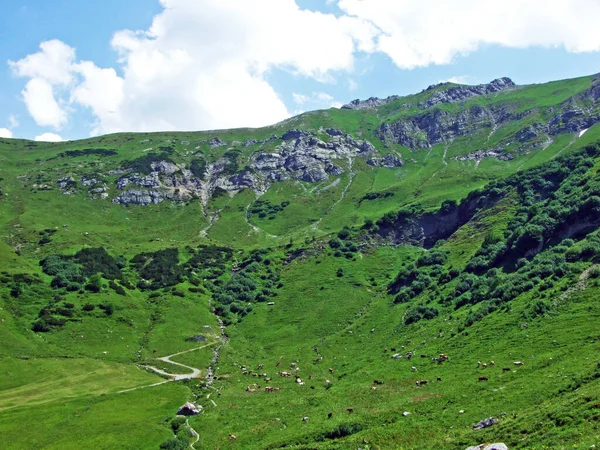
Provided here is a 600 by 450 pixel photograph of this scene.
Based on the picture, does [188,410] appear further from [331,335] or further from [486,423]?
[331,335]

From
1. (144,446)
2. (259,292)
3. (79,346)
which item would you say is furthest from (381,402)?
(259,292)

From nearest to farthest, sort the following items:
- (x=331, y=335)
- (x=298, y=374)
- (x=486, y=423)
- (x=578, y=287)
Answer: (x=486, y=423), (x=578, y=287), (x=298, y=374), (x=331, y=335)

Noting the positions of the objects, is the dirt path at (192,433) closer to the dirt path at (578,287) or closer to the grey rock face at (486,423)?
the grey rock face at (486,423)

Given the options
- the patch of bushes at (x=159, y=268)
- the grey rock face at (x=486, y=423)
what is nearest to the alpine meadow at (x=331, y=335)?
the grey rock face at (x=486, y=423)

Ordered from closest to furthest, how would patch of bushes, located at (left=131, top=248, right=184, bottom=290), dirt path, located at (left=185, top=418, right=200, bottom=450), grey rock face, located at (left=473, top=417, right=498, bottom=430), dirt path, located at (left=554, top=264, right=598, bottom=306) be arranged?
grey rock face, located at (left=473, top=417, right=498, bottom=430)
dirt path, located at (left=185, top=418, right=200, bottom=450)
dirt path, located at (left=554, top=264, right=598, bottom=306)
patch of bushes, located at (left=131, top=248, right=184, bottom=290)

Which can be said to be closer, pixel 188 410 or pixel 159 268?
pixel 188 410

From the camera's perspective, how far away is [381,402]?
5438 centimetres

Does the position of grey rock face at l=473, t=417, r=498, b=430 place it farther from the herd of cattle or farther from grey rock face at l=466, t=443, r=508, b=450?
the herd of cattle

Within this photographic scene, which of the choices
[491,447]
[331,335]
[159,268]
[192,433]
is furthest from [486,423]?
[159,268]

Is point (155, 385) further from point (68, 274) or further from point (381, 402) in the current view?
point (68, 274)

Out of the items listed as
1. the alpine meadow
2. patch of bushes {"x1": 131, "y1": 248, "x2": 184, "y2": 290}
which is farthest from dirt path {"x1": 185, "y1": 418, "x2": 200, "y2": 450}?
patch of bushes {"x1": 131, "y1": 248, "x2": 184, "y2": 290}

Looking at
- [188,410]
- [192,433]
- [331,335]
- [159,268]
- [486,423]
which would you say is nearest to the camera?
[486,423]

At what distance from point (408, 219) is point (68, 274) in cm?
13529

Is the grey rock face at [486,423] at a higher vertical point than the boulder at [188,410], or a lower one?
higher
